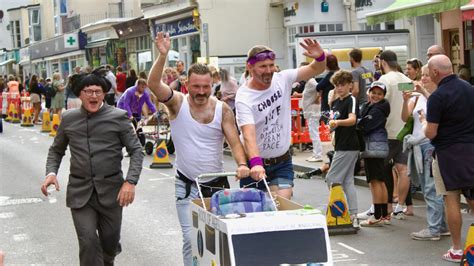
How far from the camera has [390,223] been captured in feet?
36.8

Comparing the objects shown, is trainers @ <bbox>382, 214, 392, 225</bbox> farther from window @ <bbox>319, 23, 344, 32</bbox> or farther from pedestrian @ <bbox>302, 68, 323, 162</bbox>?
window @ <bbox>319, 23, 344, 32</bbox>

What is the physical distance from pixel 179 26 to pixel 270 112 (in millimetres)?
Answer: 33456

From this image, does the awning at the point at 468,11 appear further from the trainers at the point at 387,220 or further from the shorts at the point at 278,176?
the shorts at the point at 278,176

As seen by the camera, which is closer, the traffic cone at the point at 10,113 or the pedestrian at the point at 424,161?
the pedestrian at the point at 424,161

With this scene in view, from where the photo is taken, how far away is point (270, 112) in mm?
7641

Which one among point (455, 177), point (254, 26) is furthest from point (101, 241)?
point (254, 26)

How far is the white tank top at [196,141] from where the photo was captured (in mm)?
7191

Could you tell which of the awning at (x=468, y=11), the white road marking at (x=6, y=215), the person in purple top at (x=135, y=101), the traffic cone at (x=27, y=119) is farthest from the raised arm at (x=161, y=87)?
the traffic cone at (x=27, y=119)

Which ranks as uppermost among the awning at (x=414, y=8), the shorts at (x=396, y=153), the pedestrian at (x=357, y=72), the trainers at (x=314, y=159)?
the awning at (x=414, y=8)

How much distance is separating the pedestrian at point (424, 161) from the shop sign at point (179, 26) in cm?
2857

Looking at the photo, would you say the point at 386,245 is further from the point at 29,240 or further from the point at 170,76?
the point at 170,76

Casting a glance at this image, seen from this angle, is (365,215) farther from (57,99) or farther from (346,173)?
(57,99)

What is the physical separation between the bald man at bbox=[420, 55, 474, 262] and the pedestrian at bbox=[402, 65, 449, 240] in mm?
991

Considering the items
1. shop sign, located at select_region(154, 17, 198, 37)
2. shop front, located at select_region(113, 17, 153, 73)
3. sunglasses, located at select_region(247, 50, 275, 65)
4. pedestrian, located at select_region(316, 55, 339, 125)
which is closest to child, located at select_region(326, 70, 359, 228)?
sunglasses, located at select_region(247, 50, 275, 65)
